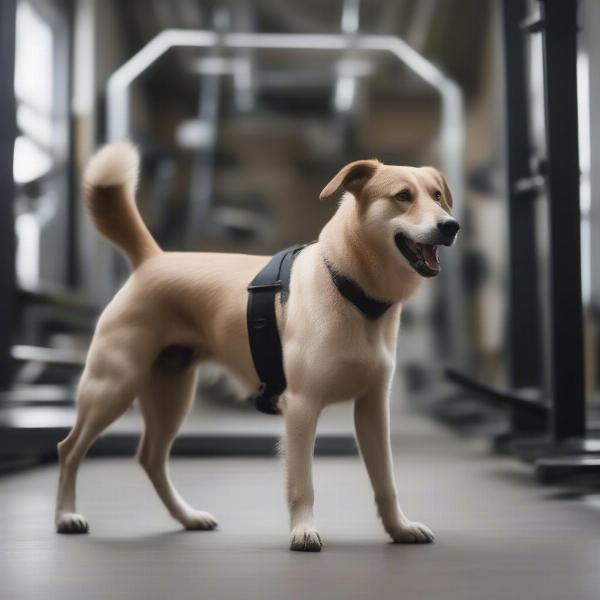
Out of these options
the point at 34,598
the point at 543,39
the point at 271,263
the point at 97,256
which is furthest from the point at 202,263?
the point at 97,256

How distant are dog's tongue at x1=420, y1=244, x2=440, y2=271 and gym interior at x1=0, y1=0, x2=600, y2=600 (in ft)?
1.01

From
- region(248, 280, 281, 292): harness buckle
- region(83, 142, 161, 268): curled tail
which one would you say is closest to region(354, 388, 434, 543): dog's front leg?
region(248, 280, 281, 292): harness buckle

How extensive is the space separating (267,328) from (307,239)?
555 cm

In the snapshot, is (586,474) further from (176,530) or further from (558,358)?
(176,530)

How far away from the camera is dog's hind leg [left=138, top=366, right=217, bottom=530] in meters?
1.97

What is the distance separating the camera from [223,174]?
7707mm

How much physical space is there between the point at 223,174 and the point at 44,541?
6.11m

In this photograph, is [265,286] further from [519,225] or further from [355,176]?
[519,225]

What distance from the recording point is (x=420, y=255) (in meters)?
1.63

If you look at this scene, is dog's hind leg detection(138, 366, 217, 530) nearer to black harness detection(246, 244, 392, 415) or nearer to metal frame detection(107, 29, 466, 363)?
black harness detection(246, 244, 392, 415)

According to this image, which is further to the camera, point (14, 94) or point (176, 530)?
point (14, 94)

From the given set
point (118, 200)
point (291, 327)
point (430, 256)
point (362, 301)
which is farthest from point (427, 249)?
point (118, 200)

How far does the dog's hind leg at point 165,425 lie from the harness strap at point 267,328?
0.77 feet

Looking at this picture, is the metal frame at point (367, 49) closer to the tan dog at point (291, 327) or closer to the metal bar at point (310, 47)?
the metal bar at point (310, 47)
